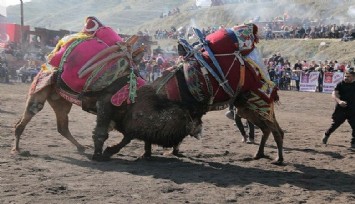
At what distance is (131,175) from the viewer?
6.48 metres

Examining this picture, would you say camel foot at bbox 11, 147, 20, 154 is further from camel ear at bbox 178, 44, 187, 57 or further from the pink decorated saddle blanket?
camel ear at bbox 178, 44, 187, 57

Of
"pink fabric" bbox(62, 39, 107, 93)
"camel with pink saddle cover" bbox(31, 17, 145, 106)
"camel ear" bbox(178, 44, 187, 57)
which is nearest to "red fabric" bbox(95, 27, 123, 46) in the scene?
"camel with pink saddle cover" bbox(31, 17, 145, 106)

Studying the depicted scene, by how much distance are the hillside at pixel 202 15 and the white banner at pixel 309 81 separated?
7.35 metres

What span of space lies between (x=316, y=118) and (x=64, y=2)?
97.5 metres

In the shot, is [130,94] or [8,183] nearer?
[8,183]

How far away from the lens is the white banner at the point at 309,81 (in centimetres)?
2594

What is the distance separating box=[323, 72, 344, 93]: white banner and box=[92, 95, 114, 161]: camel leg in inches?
767

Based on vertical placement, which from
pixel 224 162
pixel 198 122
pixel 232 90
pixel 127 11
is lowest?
pixel 224 162

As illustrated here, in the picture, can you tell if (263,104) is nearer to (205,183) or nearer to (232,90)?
(232,90)

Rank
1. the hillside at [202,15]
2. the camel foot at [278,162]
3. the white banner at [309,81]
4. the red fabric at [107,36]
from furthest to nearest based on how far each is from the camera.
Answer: the hillside at [202,15] < the white banner at [309,81] < the red fabric at [107,36] < the camel foot at [278,162]

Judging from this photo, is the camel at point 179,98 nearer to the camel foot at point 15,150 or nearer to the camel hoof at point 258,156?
the camel hoof at point 258,156

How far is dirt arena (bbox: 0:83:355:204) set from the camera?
18.0 feet

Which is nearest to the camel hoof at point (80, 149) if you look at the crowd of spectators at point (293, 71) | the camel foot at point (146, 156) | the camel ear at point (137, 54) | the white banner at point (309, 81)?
the camel foot at point (146, 156)

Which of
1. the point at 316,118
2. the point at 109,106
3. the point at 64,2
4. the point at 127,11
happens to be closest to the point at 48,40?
the point at 316,118
